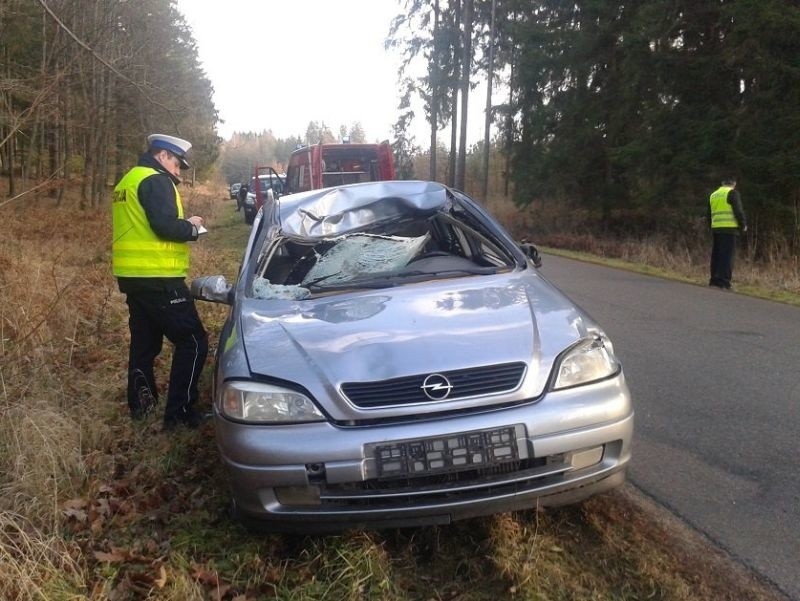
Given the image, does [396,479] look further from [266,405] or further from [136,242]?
[136,242]

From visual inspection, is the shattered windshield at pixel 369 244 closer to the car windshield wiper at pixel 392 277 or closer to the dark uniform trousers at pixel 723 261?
the car windshield wiper at pixel 392 277

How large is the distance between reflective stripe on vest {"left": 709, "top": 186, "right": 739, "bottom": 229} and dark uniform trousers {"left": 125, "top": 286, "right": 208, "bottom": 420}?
931 cm

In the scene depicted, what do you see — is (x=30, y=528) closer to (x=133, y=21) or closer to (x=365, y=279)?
(x=365, y=279)

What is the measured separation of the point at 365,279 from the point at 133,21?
Answer: 19.6 m

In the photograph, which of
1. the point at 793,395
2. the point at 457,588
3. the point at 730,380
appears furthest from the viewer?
the point at 730,380

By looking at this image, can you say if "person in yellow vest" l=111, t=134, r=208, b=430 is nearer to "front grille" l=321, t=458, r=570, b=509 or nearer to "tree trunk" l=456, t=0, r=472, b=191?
"front grille" l=321, t=458, r=570, b=509

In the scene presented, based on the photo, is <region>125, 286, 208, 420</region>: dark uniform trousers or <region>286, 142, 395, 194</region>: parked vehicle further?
<region>286, 142, 395, 194</region>: parked vehicle

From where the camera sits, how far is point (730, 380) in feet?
18.4

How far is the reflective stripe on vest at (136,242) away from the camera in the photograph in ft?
14.9

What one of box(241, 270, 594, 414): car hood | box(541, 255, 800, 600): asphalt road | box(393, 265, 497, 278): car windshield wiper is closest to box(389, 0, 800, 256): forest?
box(541, 255, 800, 600): asphalt road

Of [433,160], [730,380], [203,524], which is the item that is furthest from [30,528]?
[433,160]

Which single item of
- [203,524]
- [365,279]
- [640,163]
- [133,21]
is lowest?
[203,524]

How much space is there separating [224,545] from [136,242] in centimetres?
218

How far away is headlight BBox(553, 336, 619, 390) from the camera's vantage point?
3.07 meters
